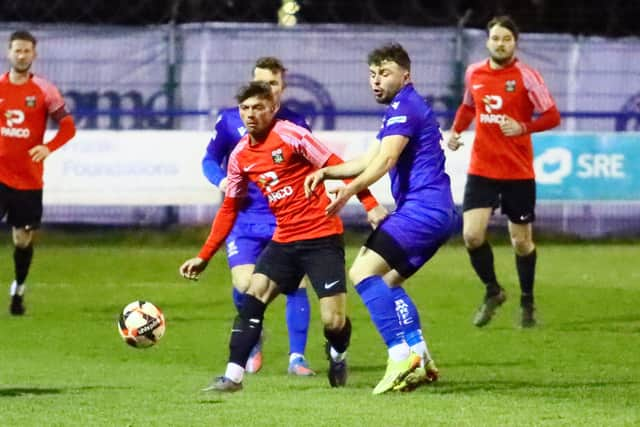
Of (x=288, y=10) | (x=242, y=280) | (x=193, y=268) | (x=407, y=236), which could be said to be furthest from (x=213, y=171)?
(x=288, y=10)

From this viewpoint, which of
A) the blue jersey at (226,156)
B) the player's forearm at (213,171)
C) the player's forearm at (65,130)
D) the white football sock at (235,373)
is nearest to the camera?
the white football sock at (235,373)

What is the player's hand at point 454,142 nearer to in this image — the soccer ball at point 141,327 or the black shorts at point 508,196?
the black shorts at point 508,196

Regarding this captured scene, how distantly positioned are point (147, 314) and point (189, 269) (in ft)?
1.29

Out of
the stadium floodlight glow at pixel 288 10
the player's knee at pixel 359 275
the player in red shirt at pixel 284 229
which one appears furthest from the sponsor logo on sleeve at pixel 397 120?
the stadium floodlight glow at pixel 288 10

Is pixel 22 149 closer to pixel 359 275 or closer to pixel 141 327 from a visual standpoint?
pixel 141 327

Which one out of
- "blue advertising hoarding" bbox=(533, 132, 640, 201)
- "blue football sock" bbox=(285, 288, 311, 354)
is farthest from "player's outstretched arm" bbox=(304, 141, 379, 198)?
"blue advertising hoarding" bbox=(533, 132, 640, 201)

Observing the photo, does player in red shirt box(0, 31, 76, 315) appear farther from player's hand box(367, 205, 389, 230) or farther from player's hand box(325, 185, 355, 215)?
player's hand box(325, 185, 355, 215)

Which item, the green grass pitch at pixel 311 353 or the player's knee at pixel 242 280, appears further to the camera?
the player's knee at pixel 242 280

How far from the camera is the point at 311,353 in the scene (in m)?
11.6

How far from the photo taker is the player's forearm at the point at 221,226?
9.05m

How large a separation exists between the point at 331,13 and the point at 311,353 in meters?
12.3

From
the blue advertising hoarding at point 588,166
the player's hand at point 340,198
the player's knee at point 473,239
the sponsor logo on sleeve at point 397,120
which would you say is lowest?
the blue advertising hoarding at point 588,166

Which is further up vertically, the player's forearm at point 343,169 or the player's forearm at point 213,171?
the player's forearm at point 343,169

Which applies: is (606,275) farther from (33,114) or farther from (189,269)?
(189,269)
